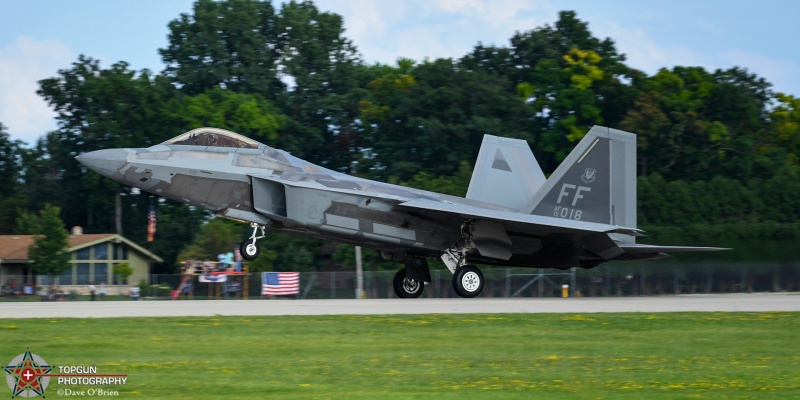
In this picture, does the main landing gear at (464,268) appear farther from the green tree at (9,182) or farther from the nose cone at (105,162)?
the green tree at (9,182)

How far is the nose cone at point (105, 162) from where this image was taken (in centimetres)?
1947

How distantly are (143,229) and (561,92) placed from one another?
24.8 m

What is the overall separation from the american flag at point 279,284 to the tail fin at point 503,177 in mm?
9829

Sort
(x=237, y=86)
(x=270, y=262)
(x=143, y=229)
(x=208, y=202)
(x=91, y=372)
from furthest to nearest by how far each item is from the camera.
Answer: (x=237, y=86), (x=143, y=229), (x=270, y=262), (x=208, y=202), (x=91, y=372)

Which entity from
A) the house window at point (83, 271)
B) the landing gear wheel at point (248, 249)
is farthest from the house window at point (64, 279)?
the landing gear wheel at point (248, 249)

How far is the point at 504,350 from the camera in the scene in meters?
12.9

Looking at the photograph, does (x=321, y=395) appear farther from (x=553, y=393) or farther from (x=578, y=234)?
(x=578, y=234)

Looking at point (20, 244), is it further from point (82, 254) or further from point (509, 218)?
point (509, 218)

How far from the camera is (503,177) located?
24.1 m

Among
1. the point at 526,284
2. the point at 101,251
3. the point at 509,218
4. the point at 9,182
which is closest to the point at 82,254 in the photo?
the point at 101,251

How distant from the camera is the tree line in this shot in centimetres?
4841

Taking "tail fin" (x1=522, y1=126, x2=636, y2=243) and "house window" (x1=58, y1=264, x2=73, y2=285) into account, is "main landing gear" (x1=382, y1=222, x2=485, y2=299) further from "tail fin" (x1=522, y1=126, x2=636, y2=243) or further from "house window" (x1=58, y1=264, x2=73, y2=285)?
"house window" (x1=58, y1=264, x2=73, y2=285)

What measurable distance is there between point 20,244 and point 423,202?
30298 mm

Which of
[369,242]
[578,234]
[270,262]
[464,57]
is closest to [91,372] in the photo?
[369,242]
